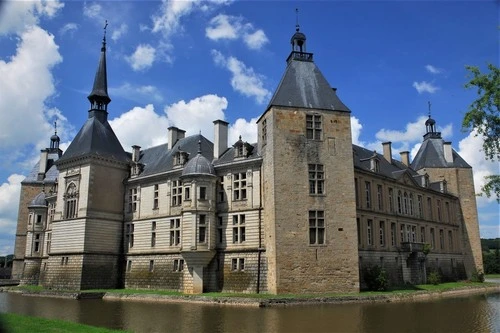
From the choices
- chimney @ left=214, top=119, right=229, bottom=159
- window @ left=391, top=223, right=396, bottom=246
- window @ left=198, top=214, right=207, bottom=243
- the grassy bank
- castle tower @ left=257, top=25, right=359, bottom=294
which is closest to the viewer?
the grassy bank

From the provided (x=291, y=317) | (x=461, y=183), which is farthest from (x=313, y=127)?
(x=461, y=183)

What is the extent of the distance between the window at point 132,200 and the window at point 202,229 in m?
9.17

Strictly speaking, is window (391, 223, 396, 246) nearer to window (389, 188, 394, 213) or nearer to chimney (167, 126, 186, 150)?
window (389, 188, 394, 213)

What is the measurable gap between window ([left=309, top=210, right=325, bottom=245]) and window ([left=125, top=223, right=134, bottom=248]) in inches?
664

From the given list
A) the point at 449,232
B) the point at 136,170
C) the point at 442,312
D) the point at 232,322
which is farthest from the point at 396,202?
the point at 232,322

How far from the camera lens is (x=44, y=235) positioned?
157ft

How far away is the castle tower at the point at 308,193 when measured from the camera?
95.6ft

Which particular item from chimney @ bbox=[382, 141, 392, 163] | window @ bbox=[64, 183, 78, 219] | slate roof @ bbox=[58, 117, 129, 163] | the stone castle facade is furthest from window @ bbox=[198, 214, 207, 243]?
chimney @ bbox=[382, 141, 392, 163]

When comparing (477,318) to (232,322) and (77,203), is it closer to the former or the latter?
(232,322)

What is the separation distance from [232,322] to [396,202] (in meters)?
27.9

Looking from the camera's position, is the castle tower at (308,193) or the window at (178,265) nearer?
the castle tower at (308,193)

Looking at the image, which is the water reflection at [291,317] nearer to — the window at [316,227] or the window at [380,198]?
the window at [316,227]

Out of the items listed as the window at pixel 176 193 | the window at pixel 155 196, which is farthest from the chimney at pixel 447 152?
the window at pixel 155 196

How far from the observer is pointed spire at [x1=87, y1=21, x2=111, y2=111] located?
143ft
